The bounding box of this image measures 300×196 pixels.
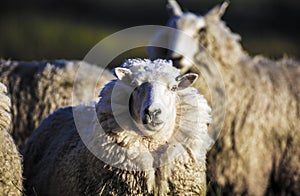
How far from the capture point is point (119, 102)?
15.8ft

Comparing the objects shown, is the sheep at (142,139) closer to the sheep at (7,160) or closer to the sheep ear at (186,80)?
the sheep ear at (186,80)

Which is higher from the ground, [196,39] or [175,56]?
[196,39]

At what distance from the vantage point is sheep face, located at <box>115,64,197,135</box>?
453cm

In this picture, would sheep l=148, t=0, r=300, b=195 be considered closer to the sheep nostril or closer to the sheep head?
the sheep head

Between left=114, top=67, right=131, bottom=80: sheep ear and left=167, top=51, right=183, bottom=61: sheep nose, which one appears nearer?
left=114, top=67, right=131, bottom=80: sheep ear

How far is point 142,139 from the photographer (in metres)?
4.81

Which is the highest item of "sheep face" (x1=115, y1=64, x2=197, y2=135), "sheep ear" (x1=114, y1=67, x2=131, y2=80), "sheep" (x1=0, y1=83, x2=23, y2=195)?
"sheep ear" (x1=114, y1=67, x2=131, y2=80)

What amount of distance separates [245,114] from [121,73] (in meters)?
2.34

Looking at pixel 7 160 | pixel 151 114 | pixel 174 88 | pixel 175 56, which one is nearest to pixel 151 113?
pixel 151 114

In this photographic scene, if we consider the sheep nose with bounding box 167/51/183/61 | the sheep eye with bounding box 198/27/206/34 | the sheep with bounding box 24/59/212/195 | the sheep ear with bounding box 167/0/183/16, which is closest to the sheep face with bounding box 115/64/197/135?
the sheep with bounding box 24/59/212/195

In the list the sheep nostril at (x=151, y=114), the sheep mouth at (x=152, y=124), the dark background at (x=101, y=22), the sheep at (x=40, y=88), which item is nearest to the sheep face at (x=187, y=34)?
the sheep at (x=40, y=88)

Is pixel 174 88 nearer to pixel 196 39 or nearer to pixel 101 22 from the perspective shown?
pixel 196 39

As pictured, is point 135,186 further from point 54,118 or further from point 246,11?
point 246,11

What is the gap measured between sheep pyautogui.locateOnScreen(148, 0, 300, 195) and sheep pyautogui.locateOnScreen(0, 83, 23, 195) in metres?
1.99
